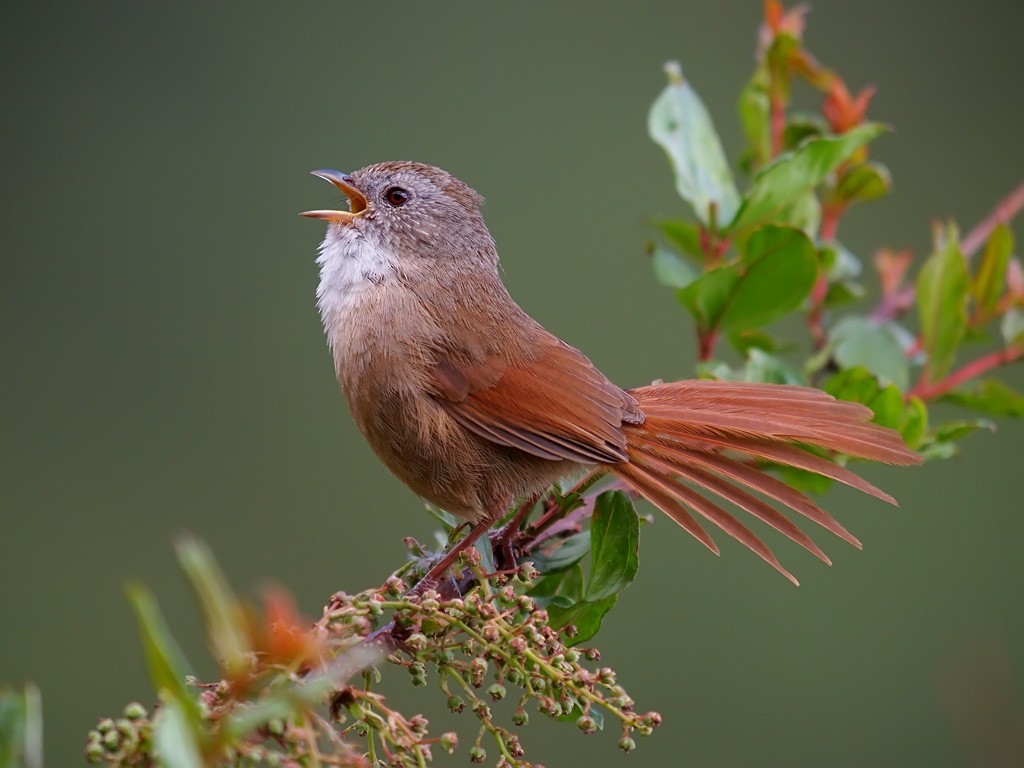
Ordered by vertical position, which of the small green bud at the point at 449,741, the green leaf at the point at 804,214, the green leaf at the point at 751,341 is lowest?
the small green bud at the point at 449,741

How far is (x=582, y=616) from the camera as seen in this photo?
7.99ft

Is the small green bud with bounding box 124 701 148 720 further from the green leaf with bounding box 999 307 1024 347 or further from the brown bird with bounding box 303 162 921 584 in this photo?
the green leaf with bounding box 999 307 1024 347

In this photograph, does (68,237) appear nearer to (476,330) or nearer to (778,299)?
(476,330)

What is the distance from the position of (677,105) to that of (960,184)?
16.4 feet

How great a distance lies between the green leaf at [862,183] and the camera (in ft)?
11.5

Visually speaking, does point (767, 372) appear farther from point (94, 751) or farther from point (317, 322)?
point (317, 322)

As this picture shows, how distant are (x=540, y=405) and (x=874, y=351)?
39.4 inches

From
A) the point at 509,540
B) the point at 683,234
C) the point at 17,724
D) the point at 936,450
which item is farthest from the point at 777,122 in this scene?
the point at 17,724

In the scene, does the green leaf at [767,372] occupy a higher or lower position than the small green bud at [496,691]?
higher

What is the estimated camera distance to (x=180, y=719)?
1.33 meters

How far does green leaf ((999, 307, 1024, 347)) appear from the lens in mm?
3438

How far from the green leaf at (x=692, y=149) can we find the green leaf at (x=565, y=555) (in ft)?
3.65

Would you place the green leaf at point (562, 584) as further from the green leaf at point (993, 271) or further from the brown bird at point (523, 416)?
the green leaf at point (993, 271)

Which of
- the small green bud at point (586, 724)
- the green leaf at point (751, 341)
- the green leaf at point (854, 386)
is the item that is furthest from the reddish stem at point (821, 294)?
the small green bud at point (586, 724)
